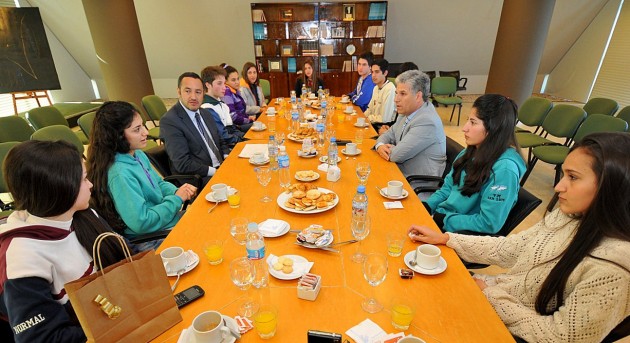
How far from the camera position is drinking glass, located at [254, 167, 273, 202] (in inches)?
82.1

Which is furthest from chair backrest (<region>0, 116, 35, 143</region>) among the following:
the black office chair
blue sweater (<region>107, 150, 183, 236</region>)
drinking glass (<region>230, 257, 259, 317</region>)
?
the black office chair

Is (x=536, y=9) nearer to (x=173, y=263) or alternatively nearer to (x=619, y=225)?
(x=619, y=225)

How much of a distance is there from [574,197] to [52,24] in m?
11.1

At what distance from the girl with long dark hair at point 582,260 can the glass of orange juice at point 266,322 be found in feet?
3.11

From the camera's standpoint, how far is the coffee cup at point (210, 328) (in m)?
1.04

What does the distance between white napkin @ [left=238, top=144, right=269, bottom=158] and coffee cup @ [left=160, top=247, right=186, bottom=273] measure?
1.48 metres

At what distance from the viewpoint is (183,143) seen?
2969 mm

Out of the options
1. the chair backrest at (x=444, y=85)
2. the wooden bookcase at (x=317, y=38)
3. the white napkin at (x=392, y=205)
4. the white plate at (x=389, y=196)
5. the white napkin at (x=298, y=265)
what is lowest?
the chair backrest at (x=444, y=85)

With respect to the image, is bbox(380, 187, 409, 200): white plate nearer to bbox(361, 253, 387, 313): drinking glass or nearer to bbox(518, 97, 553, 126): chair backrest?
bbox(361, 253, 387, 313): drinking glass

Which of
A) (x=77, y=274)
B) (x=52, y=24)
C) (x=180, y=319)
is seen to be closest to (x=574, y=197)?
(x=180, y=319)

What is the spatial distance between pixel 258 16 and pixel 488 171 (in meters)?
7.43

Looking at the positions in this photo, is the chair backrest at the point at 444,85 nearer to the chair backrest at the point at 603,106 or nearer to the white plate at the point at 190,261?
the chair backrest at the point at 603,106

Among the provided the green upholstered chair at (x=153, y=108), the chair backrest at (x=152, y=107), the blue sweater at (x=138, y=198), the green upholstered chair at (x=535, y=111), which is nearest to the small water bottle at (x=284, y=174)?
the blue sweater at (x=138, y=198)

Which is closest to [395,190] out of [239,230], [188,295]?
[239,230]
